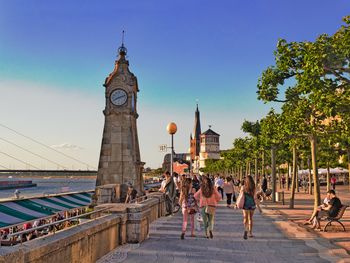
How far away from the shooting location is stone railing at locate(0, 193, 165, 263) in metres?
5.37

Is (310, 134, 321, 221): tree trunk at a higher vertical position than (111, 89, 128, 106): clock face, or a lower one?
lower

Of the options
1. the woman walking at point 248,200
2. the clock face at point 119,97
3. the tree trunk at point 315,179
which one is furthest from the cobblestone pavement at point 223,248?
the clock face at point 119,97

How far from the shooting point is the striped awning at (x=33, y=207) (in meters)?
17.4

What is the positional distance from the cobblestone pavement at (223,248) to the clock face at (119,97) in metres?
13.7

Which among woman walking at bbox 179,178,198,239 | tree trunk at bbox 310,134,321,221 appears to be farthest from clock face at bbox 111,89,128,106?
woman walking at bbox 179,178,198,239

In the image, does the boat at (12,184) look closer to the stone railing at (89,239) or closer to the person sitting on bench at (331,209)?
the person sitting on bench at (331,209)

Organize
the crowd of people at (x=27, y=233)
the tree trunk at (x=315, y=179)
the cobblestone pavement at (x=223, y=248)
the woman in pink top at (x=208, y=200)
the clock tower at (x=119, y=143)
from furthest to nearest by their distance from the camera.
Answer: the clock tower at (x=119, y=143) → the tree trunk at (x=315, y=179) → the woman in pink top at (x=208, y=200) → the cobblestone pavement at (x=223, y=248) → the crowd of people at (x=27, y=233)

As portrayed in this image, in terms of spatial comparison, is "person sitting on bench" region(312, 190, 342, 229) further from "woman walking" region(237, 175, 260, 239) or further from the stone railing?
the stone railing

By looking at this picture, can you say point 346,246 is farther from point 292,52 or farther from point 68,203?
point 68,203

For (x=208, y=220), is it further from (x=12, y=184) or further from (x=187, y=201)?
(x=12, y=184)

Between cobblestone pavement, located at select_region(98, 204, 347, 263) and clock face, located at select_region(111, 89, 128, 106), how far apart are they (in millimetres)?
13718

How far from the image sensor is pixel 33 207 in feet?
69.1

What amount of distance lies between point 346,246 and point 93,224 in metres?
6.27

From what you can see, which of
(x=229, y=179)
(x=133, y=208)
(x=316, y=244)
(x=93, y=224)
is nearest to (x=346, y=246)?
(x=316, y=244)
